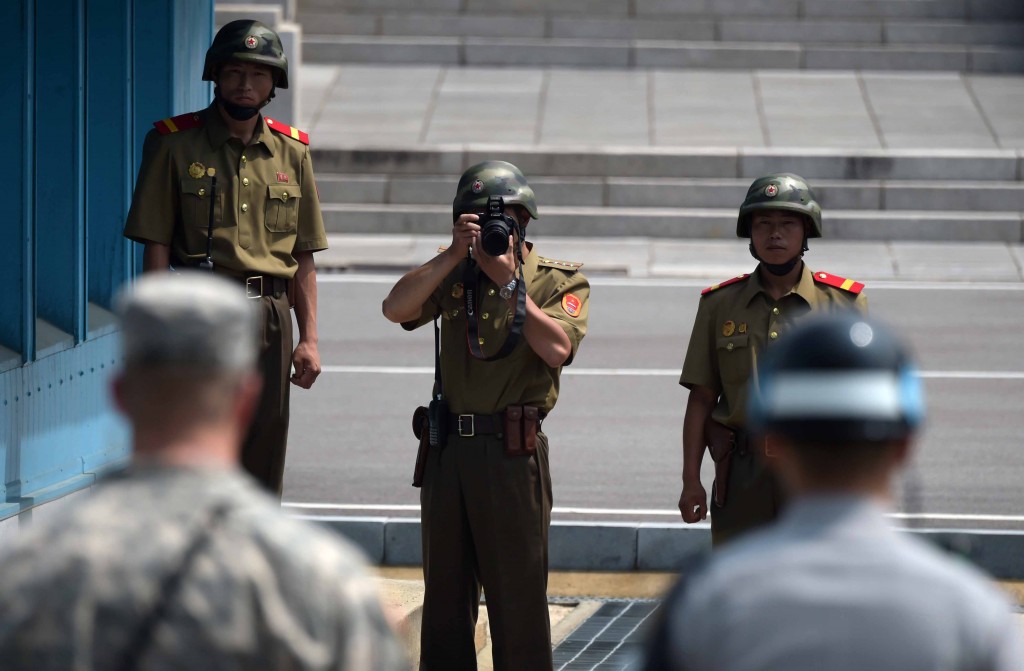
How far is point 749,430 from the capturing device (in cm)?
536

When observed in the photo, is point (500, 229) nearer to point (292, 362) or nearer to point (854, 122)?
point (292, 362)

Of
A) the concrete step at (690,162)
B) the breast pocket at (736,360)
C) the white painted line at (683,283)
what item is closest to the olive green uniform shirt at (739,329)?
the breast pocket at (736,360)

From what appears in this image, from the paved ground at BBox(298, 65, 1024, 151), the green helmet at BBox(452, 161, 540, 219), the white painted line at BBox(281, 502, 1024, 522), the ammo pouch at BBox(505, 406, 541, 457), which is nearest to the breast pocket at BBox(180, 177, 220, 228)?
the green helmet at BBox(452, 161, 540, 219)

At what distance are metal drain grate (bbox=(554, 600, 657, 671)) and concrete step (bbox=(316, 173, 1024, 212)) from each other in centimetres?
1298

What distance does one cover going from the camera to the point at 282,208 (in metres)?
6.05

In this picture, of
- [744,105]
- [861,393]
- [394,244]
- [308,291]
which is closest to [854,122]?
[744,105]

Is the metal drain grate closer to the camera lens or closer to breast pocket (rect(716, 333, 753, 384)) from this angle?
breast pocket (rect(716, 333, 753, 384))

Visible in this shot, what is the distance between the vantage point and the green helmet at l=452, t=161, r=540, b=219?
17.6 feet

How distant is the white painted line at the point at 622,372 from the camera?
41.0ft

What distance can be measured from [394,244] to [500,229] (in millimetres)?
13440

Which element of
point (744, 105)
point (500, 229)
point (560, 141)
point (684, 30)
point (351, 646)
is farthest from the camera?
point (684, 30)

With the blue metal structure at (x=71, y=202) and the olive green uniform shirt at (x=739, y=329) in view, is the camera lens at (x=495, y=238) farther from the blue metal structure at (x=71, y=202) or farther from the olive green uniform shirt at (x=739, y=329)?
the blue metal structure at (x=71, y=202)

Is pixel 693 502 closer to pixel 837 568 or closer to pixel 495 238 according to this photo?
pixel 495 238

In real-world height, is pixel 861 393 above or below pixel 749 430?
above
